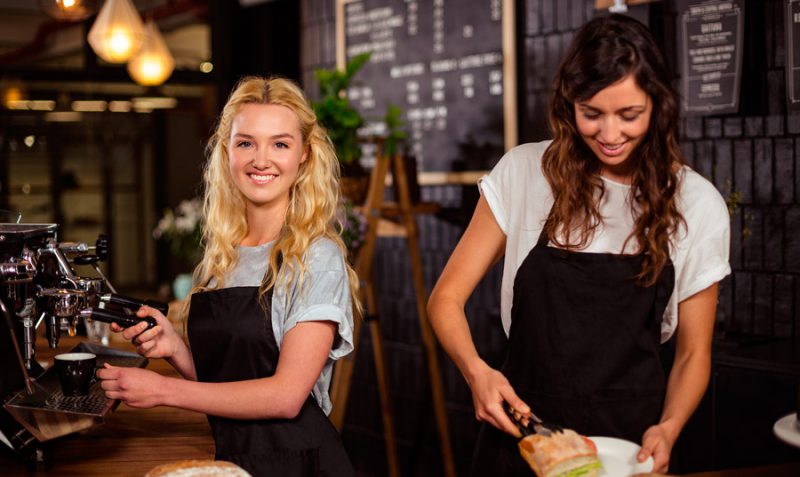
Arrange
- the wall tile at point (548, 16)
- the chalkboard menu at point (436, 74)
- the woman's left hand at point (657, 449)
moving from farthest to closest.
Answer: the chalkboard menu at point (436, 74)
the wall tile at point (548, 16)
the woman's left hand at point (657, 449)

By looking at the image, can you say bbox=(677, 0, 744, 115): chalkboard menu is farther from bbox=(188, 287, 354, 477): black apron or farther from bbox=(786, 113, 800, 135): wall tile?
bbox=(188, 287, 354, 477): black apron

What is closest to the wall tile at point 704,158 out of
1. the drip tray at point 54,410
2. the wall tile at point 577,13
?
the wall tile at point 577,13

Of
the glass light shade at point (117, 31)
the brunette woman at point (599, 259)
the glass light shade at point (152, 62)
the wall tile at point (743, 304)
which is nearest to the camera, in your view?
the brunette woman at point (599, 259)

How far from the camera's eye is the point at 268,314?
1823 mm

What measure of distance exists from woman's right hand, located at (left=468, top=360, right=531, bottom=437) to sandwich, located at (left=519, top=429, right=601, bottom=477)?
0.13m

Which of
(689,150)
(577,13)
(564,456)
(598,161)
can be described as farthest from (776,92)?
(564,456)

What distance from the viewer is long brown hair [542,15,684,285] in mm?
1735

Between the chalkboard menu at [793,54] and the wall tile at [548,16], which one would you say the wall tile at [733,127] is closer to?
the chalkboard menu at [793,54]

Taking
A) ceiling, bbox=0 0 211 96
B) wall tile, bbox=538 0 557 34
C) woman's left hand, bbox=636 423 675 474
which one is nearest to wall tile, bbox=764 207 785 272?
wall tile, bbox=538 0 557 34

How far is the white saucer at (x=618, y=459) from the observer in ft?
4.87

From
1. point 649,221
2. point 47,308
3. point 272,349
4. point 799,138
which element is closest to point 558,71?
point 649,221

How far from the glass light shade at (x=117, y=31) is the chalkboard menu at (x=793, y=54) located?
3.08m

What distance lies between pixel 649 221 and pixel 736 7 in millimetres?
1546

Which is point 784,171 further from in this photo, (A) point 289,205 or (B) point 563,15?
(A) point 289,205
